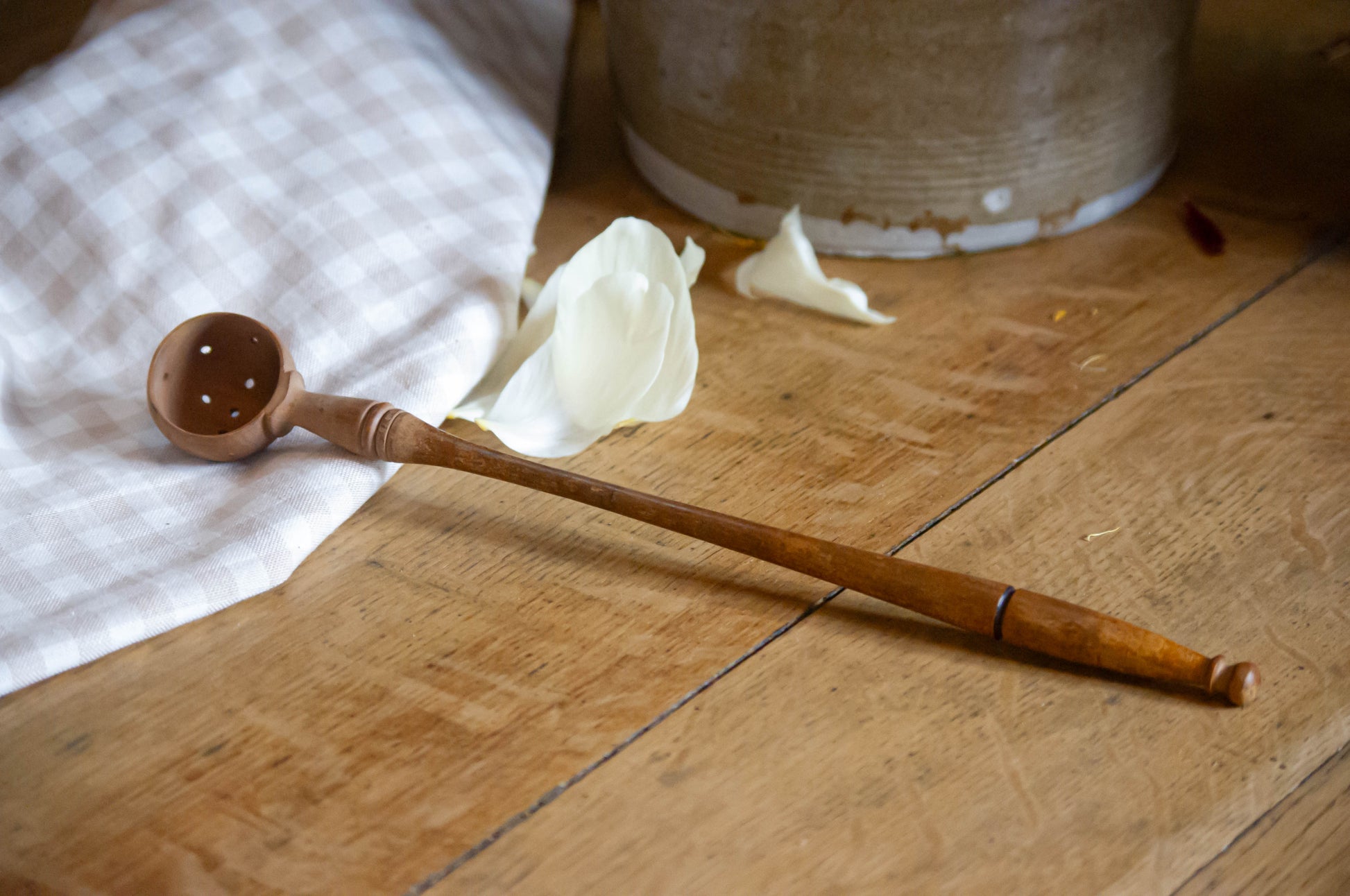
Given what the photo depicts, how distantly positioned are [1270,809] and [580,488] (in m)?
0.26

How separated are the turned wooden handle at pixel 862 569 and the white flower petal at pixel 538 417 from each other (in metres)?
0.04

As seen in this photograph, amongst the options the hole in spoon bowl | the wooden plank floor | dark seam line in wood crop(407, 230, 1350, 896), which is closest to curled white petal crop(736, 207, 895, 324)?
the wooden plank floor

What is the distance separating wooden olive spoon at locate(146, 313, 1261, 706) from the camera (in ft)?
1.22

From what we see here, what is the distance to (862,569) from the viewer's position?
402 mm

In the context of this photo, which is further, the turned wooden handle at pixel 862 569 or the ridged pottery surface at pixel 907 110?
the ridged pottery surface at pixel 907 110

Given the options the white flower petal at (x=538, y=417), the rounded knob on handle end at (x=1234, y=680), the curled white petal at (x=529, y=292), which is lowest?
the rounded knob on handle end at (x=1234, y=680)

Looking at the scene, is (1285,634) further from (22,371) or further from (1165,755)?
(22,371)

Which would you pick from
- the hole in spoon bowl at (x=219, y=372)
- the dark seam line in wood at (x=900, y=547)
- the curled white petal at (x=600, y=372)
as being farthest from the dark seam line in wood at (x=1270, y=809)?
the hole in spoon bowl at (x=219, y=372)

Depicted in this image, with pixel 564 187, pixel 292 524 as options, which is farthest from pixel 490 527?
pixel 564 187

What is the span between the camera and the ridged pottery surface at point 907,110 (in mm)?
538

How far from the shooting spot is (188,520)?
0.46 meters

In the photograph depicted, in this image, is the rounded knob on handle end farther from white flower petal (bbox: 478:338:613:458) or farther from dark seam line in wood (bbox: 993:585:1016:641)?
white flower petal (bbox: 478:338:613:458)

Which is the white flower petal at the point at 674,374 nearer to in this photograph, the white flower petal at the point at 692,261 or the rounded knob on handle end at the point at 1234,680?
the white flower petal at the point at 692,261

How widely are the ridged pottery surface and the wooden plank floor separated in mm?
72
